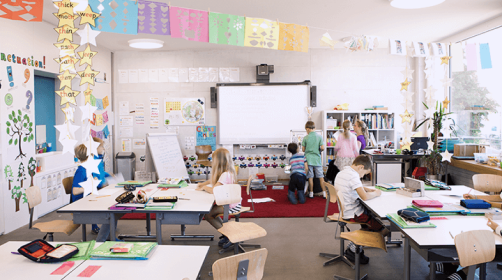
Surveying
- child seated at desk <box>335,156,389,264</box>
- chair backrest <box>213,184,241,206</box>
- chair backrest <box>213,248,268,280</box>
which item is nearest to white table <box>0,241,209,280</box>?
chair backrest <box>213,248,268,280</box>

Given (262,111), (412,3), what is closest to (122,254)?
(412,3)

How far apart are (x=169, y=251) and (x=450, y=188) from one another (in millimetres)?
3081

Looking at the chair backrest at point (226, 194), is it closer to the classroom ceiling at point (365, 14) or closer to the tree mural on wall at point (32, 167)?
the classroom ceiling at point (365, 14)

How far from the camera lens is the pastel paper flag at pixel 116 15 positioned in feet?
8.27

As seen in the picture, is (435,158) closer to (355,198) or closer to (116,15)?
(355,198)

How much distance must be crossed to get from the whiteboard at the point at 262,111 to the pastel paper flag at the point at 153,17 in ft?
13.9

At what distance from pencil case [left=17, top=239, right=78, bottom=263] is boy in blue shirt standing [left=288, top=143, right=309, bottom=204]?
3881 mm

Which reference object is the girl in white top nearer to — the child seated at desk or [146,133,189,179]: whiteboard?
the child seated at desk

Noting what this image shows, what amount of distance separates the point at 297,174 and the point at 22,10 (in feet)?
13.9

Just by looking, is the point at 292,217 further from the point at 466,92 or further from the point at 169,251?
the point at 466,92

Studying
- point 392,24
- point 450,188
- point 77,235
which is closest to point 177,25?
point 77,235

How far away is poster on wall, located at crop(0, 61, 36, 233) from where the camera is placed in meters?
4.21

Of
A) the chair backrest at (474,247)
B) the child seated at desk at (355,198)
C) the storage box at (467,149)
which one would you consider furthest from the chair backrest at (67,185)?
the storage box at (467,149)

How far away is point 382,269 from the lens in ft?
10.5
